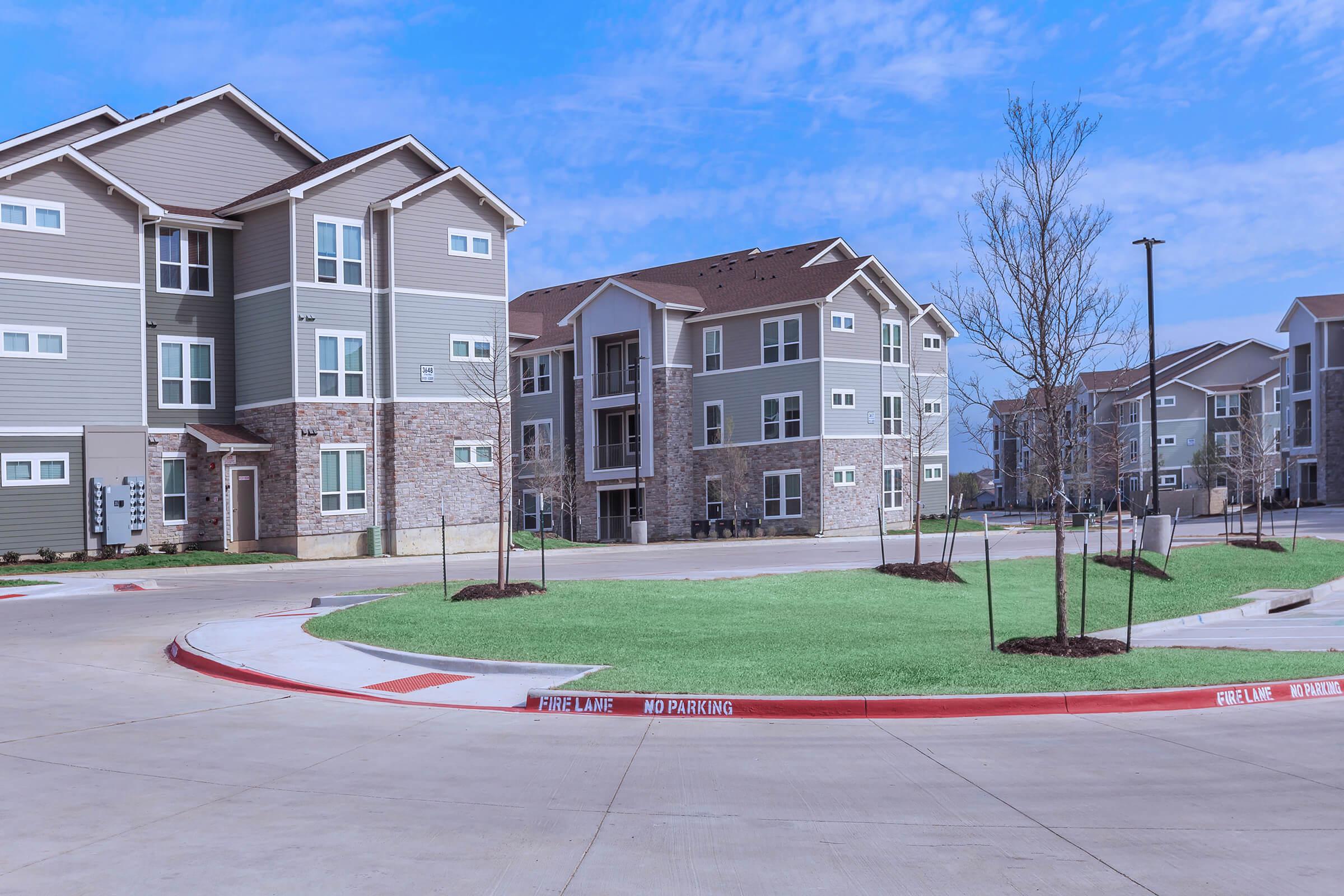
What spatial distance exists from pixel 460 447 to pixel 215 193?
37.8ft

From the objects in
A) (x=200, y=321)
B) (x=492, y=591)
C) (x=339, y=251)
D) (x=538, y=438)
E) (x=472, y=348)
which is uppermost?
(x=339, y=251)

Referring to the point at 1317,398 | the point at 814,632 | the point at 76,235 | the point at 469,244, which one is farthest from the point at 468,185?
the point at 1317,398

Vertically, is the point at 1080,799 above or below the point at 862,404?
below

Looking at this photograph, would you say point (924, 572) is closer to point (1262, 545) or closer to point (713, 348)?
point (1262, 545)

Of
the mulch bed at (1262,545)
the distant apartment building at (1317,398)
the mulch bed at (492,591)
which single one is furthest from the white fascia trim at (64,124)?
the distant apartment building at (1317,398)

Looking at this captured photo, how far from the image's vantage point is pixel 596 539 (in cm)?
5156

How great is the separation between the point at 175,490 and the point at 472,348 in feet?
33.5

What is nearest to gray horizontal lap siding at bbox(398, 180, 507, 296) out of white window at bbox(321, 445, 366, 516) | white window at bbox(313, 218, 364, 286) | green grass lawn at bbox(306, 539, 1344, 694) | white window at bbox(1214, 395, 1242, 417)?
white window at bbox(313, 218, 364, 286)

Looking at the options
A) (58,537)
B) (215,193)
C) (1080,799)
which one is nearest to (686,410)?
(215,193)

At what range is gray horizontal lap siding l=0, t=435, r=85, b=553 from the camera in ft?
100

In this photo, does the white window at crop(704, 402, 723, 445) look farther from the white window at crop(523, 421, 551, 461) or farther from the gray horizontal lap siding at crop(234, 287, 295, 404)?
the gray horizontal lap siding at crop(234, 287, 295, 404)

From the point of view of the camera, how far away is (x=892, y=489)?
50.2m

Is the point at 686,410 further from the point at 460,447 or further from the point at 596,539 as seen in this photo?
the point at 460,447

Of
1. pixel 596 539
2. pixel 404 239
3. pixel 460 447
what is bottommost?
pixel 596 539
